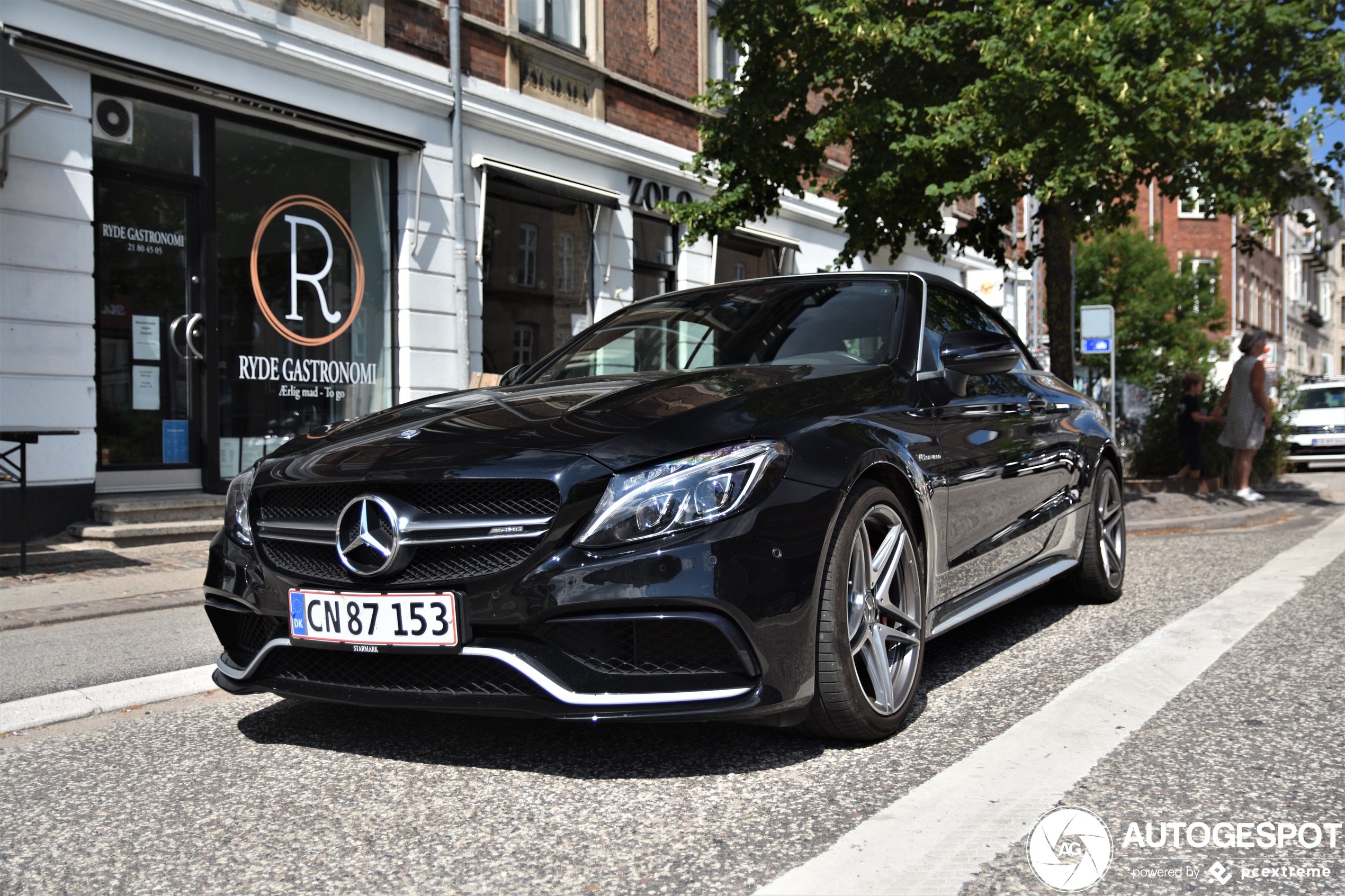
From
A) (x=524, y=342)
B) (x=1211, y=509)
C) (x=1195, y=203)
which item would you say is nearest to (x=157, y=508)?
(x=524, y=342)

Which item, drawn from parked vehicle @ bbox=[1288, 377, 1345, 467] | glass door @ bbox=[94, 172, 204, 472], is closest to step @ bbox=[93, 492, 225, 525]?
glass door @ bbox=[94, 172, 204, 472]

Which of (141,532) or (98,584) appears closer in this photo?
(98,584)

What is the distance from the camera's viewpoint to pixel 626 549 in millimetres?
2812

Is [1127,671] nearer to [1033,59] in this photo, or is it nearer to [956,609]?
[956,609]

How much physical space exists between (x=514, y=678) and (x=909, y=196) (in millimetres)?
9297

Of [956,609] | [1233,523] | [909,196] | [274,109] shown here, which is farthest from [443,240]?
[956,609]

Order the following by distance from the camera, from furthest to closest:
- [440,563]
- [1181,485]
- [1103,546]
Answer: [1181,485]
[1103,546]
[440,563]

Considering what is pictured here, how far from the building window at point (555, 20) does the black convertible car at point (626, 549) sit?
1040 centimetres

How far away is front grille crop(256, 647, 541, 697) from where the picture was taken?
288cm

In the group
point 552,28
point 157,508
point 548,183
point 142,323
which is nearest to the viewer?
point 157,508

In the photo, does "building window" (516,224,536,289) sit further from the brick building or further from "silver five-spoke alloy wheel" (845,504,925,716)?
the brick building

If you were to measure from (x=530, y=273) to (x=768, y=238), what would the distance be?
5.10m

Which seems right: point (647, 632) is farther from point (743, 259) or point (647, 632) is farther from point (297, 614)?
point (743, 259)

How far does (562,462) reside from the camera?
9.55 feet
